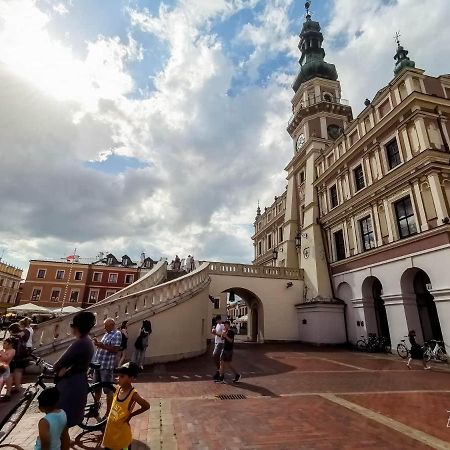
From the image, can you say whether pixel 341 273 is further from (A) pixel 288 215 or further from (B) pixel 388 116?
(B) pixel 388 116

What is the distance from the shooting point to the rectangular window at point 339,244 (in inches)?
846

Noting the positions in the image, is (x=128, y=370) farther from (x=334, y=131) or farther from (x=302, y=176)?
(x=334, y=131)

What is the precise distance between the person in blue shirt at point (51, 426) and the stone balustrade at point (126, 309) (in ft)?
24.1

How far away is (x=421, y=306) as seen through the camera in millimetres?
15922

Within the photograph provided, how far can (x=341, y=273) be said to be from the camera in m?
20.7

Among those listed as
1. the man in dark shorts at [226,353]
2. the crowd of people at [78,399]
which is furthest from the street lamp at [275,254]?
the crowd of people at [78,399]

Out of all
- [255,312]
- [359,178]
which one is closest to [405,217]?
[359,178]

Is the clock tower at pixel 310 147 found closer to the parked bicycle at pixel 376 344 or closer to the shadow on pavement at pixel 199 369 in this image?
the parked bicycle at pixel 376 344

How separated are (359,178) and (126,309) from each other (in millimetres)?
17738

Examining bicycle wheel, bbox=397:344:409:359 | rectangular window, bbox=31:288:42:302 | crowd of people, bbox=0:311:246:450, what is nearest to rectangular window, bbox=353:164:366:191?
bicycle wheel, bbox=397:344:409:359

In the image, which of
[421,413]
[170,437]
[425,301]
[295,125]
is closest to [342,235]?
[425,301]

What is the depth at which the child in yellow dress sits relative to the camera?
2898 mm

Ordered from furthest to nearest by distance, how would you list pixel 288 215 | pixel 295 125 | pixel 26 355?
pixel 295 125 → pixel 288 215 → pixel 26 355

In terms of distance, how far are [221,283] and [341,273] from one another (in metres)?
8.86
